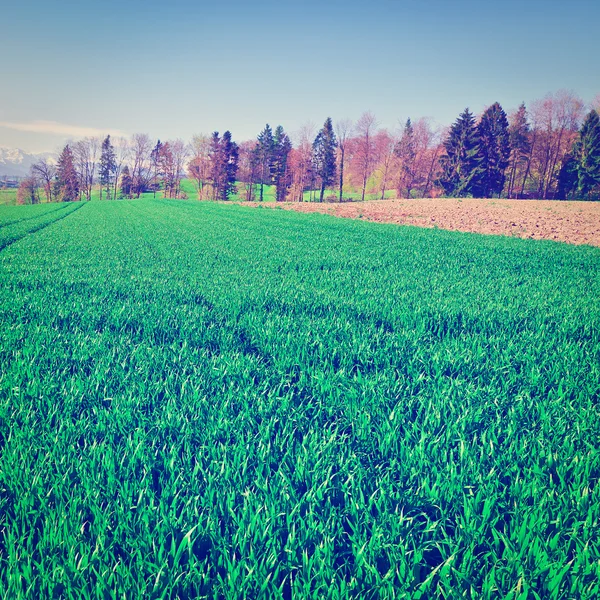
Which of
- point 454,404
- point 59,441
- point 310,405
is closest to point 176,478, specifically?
point 59,441

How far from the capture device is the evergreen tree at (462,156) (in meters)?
67.6

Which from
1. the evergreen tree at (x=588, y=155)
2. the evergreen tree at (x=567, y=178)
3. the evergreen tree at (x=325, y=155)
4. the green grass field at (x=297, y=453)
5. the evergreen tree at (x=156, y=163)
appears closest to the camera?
the green grass field at (x=297, y=453)

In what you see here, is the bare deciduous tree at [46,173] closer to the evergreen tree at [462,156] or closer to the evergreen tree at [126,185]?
the evergreen tree at [126,185]

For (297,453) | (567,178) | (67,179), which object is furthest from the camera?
(67,179)

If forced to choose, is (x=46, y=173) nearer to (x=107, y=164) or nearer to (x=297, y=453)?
(x=107, y=164)

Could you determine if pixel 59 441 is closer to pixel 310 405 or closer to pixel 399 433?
pixel 310 405

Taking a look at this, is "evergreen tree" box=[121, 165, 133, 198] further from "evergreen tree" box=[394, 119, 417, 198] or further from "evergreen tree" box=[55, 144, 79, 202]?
"evergreen tree" box=[394, 119, 417, 198]

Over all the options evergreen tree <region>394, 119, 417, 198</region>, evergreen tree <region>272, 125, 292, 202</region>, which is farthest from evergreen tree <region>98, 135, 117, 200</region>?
evergreen tree <region>394, 119, 417, 198</region>

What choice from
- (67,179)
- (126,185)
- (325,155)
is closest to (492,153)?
(325,155)

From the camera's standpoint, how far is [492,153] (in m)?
68.1

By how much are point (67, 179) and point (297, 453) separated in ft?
380

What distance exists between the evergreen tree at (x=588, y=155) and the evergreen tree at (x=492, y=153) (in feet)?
35.4

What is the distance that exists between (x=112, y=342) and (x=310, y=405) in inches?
105

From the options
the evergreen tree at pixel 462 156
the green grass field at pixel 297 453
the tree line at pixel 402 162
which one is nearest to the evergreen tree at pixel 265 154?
the tree line at pixel 402 162
